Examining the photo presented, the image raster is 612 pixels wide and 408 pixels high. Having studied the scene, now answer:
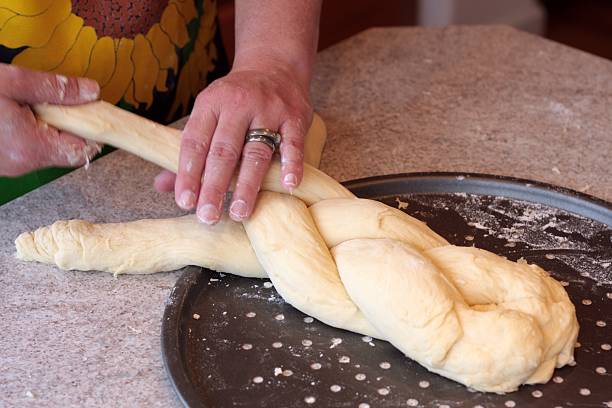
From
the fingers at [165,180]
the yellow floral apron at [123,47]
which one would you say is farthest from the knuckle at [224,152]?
the yellow floral apron at [123,47]

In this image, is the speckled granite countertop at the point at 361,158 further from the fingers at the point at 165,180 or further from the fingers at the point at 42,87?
the fingers at the point at 42,87

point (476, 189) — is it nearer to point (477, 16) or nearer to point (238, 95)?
point (238, 95)

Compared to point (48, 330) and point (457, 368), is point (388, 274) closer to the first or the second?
point (457, 368)

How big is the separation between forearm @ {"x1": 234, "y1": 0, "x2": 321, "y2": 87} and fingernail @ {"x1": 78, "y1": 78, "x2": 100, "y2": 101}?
24 centimetres

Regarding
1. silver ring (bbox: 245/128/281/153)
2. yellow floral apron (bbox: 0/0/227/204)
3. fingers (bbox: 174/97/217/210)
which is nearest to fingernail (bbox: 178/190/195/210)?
fingers (bbox: 174/97/217/210)

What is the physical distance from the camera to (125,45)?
1303 mm

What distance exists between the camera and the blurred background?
8.43 ft

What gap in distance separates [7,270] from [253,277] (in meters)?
0.34

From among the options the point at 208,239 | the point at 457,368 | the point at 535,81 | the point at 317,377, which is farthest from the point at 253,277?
the point at 535,81

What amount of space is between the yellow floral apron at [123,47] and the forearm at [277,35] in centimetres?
16

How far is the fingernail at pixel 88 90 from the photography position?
1.00 m

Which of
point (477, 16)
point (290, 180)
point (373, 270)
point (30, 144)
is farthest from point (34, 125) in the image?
point (477, 16)

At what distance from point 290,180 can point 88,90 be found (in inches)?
10.8

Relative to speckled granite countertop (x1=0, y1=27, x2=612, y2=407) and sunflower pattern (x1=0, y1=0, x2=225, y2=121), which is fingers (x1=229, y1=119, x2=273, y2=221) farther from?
sunflower pattern (x1=0, y1=0, x2=225, y2=121)
